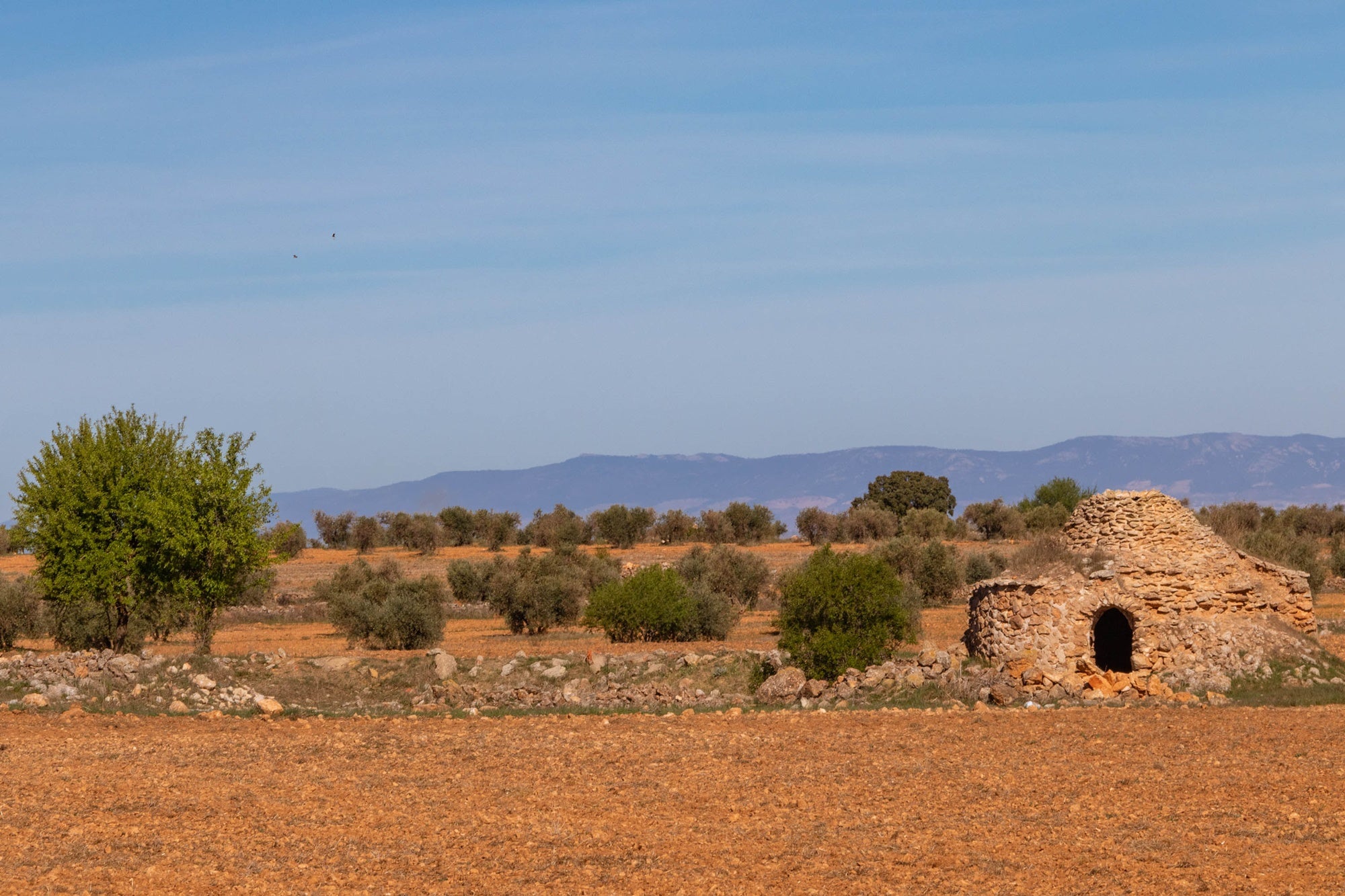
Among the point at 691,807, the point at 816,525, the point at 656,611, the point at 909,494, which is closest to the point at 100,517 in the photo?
the point at 656,611

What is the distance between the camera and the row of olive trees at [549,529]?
254 feet

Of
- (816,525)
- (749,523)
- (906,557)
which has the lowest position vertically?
(906,557)

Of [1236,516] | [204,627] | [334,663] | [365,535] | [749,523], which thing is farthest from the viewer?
[365,535]

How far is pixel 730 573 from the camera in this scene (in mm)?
45406

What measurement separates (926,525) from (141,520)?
182 ft

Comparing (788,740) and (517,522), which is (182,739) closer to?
(788,740)

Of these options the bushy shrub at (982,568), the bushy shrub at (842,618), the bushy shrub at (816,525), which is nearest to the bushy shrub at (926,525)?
the bushy shrub at (816,525)

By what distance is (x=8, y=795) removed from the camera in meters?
12.9

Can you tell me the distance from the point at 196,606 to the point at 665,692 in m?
11.4

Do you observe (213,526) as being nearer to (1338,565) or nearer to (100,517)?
(100,517)

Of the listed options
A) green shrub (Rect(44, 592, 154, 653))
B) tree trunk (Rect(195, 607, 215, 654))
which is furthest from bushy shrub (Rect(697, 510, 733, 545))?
tree trunk (Rect(195, 607, 215, 654))

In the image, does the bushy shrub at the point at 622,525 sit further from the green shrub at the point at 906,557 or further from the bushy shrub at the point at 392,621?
the bushy shrub at the point at 392,621

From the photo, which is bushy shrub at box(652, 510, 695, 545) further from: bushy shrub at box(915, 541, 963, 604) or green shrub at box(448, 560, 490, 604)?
bushy shrub at box(915, 541, 963, 604)

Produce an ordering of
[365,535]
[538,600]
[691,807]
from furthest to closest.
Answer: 1. [365,535]
2. [538,600]
3. [691,807]
